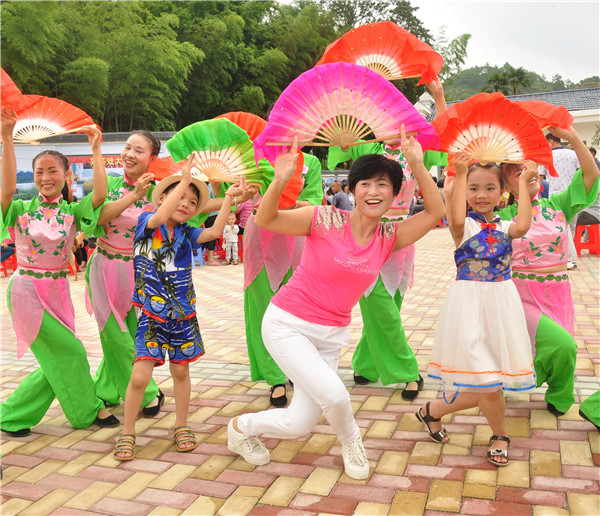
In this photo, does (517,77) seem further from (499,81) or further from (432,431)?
(432,431)

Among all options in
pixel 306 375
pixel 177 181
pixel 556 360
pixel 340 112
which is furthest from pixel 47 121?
pixel 556 360

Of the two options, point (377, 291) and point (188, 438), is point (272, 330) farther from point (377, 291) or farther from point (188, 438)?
point (377, 291)

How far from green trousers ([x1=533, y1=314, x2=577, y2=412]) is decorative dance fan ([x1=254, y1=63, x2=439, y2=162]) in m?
1.39

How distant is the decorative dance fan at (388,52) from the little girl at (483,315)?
0.79 metres

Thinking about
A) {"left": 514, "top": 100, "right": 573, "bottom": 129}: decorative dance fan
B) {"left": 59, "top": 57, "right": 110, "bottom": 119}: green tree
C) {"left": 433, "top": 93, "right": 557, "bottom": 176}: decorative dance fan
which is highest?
{"left": 59, "top": 57, "right": 110, "bottom": 119}: green tree

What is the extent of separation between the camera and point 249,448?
294cm

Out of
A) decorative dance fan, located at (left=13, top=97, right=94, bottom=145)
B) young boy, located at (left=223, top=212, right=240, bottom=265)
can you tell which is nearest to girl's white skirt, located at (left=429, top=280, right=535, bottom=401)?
decorative dance fan, located at (left=13, top=97, right=94, bottom=145)

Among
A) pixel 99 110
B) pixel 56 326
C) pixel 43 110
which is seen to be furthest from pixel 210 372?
pixel 99 110

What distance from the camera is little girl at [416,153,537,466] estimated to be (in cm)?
281

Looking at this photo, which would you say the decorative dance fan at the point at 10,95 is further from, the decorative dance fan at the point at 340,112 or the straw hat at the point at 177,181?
the decorative dance fan at the point at 340,112

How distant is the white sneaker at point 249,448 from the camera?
2.93m

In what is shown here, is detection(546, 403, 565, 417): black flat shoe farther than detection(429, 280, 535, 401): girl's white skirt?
Yes

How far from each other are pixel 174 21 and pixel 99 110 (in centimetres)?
649

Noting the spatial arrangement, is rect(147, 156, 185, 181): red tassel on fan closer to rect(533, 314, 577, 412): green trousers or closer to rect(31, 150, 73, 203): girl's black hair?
rect(31, 150, 73, 203): girl's black hair
